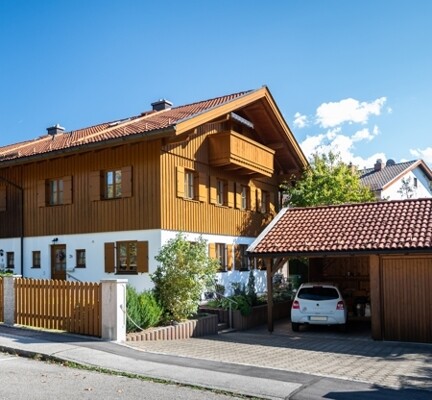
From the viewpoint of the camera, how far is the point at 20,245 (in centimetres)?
2367

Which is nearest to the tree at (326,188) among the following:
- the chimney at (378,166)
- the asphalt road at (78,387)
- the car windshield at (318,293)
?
the car windshield at (318,293)

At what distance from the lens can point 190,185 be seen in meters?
22.4

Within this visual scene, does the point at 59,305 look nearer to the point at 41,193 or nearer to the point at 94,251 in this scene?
the point at 94,251

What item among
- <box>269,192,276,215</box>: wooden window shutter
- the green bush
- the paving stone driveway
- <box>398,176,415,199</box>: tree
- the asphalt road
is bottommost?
the paving stone driveway

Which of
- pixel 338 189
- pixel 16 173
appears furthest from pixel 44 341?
pixel 338 189

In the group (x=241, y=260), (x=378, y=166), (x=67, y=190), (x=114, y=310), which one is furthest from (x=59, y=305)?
(x=378, y=166)

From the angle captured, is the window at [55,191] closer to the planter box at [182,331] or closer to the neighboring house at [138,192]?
the neighboring house at [138,192]

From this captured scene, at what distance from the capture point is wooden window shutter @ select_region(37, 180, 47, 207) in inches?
910

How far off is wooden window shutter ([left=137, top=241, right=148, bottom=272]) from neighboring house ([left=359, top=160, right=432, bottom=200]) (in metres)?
28.4

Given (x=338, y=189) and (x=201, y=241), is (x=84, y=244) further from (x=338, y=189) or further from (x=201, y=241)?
(x=338, y=189)

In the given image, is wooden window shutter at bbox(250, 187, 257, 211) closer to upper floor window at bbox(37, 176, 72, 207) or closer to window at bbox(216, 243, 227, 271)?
window at bbox(216, 243, 227, 271)

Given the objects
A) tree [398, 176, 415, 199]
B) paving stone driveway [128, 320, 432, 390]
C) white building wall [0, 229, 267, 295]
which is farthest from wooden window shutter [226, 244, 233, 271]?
tree [398, 176, 415, 199]

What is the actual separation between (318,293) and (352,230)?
2258mm

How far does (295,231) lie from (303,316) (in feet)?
9.10
